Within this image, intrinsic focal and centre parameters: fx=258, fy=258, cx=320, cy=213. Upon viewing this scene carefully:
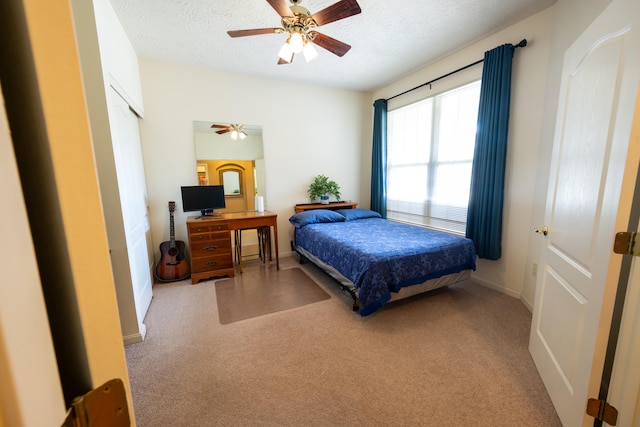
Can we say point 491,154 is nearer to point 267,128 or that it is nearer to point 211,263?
point 267,128

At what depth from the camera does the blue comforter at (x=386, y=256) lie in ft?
7.24

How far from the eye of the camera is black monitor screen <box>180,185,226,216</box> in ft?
10.9

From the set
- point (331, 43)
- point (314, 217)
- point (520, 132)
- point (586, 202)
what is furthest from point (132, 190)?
point (520, 132)

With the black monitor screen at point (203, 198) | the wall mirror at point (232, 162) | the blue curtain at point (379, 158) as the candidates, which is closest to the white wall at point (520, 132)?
the blue curtain at point (379, 158)

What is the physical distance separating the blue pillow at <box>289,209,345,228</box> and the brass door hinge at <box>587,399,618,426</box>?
294cm

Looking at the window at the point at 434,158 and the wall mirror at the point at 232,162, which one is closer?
the window at the point at 434,158

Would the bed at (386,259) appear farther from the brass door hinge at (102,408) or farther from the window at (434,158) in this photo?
the brass door hinge at (102,408)

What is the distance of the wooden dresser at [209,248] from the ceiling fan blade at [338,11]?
2349 mm

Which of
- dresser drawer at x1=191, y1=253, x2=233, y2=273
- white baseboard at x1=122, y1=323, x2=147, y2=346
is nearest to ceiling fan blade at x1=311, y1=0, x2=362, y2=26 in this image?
dresser drawer at x1=191, y1=253, x2=233, y2=273

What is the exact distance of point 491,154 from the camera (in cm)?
276

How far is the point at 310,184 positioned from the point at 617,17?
3.57 m

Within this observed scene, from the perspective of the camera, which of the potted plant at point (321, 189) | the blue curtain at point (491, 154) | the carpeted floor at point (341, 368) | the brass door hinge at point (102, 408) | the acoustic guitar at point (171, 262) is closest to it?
the brass door hinge at point (102, 408)

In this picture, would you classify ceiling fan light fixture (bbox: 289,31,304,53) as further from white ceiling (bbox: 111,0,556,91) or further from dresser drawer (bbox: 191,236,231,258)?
dresser drawer (bbox: 191,236,231,258)

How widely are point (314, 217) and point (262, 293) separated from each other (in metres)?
1.31
